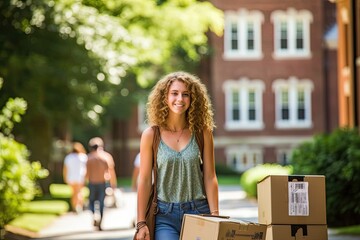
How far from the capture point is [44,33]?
2428 centimetres

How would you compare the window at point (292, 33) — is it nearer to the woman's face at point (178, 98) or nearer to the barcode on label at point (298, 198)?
the woman's face at point (178, 98)

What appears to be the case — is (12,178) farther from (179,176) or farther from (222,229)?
(222,229)

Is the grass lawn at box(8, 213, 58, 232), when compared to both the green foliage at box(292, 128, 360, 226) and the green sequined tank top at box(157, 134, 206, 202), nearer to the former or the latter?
the green foliage at box(292, 128, 360, 226)

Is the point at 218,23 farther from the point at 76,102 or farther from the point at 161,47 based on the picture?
the point at 76,102

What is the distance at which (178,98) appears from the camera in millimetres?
7918

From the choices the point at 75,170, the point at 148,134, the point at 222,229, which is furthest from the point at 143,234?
the point at 75,170

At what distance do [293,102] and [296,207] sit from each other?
50609 millimetres

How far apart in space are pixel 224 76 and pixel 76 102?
24.3 meters

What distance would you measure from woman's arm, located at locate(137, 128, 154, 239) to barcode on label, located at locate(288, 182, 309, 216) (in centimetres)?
99

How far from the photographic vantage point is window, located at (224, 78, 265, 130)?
5775cm

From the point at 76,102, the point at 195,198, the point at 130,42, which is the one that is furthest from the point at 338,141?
the point at 76,102

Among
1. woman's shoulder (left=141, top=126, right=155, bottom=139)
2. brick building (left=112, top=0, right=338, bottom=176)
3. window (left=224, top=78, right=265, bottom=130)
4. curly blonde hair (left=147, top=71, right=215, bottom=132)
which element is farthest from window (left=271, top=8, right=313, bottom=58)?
woman's shoulder (left=141, top=126, right=155, bottom=139)

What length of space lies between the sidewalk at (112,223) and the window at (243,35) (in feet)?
78.1

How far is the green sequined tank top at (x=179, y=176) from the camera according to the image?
25.5ft
